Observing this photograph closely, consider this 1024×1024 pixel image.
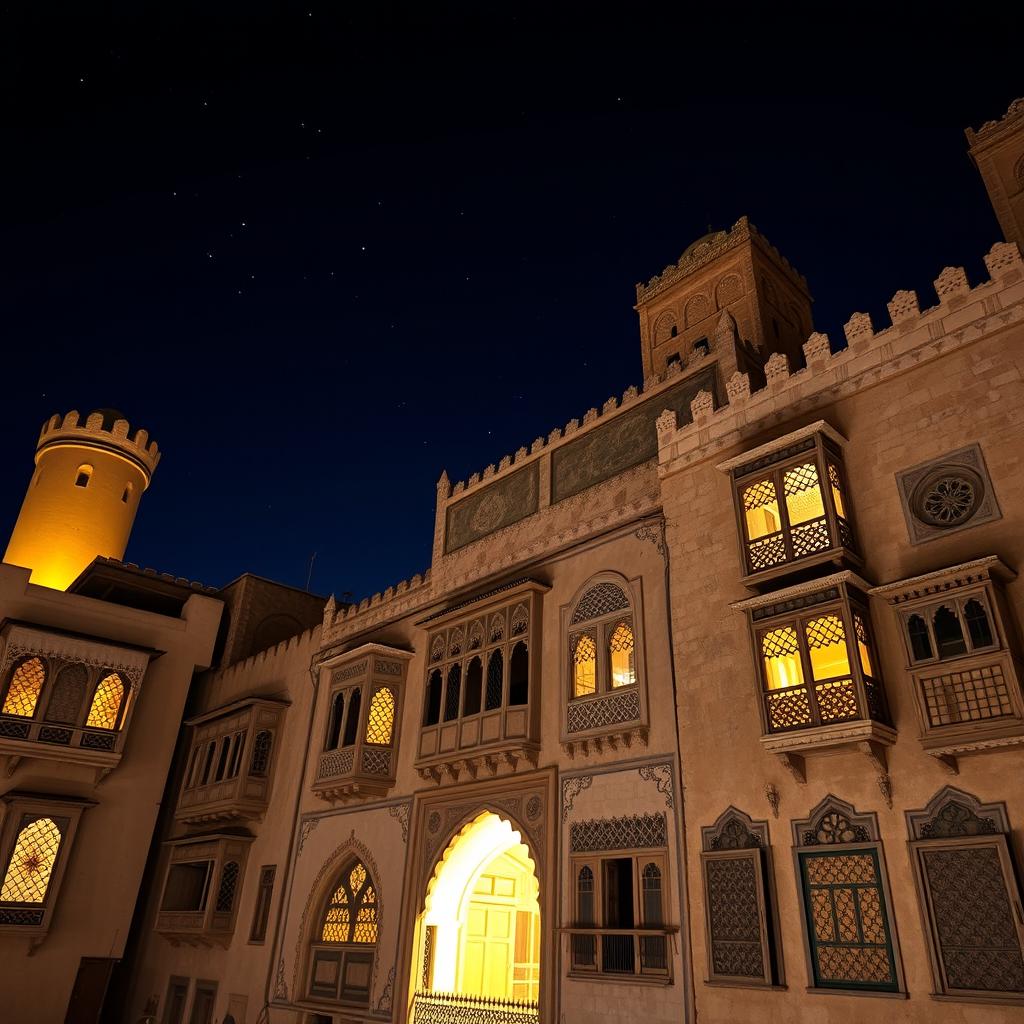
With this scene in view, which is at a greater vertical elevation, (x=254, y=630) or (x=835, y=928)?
(x=254, y=630)

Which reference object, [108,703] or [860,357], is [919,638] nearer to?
[860,357]

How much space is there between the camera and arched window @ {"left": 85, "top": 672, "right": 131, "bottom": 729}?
20.4 m

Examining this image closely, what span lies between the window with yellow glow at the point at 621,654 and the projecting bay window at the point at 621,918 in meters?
2.72

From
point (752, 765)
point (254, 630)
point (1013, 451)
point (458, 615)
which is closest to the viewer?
point (1013, 451)

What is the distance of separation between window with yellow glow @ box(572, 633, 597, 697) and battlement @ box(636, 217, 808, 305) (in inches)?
436

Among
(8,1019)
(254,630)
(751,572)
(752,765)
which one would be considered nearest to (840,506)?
(751,572)

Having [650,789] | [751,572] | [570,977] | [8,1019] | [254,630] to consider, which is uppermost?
[254,630]

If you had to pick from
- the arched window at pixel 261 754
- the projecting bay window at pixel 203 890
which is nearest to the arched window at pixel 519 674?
the arched window at pixel 261 754

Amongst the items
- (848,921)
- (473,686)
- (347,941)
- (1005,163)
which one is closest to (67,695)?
(347,941)

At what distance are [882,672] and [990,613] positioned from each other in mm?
1407

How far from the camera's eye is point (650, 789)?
11.2 meters

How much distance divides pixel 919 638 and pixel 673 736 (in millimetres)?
3656

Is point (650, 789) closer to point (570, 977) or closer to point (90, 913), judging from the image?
point (570, 977)

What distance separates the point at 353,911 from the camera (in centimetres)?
1548
